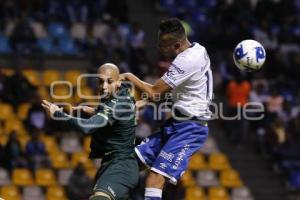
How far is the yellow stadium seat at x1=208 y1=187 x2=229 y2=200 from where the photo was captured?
18.1 meters

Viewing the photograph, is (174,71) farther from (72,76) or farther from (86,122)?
(72,76)

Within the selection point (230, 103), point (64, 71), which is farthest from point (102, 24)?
point (230, 103)

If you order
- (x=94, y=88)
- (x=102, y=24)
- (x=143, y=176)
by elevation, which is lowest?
(x=143, y=176)

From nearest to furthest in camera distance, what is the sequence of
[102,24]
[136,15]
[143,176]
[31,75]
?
[143,176], [31,75], [102,24], [136,15]

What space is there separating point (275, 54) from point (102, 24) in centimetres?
456

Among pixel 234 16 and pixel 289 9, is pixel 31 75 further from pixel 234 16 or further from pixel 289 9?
pixel 289 9

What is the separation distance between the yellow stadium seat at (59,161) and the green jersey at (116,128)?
25.7 feet

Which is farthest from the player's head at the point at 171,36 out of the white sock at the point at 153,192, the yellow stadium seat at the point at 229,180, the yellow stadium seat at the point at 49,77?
the yellow stadium seat at the point at 229,180

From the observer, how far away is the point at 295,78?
864 inches

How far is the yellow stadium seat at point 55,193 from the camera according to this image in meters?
16.7

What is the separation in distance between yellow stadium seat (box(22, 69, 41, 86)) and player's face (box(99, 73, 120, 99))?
9.17 meters

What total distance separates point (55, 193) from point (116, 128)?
295 inches

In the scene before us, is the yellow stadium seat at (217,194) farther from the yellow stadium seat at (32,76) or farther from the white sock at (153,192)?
the white sock at (153,192)

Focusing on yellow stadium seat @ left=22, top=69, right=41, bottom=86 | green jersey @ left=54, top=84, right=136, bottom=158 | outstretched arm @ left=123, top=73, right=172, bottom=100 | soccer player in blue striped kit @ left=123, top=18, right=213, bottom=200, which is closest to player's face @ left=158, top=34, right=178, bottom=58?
soccer player in blue striped kit @ left=123, top=18, right=213, bottom=200
